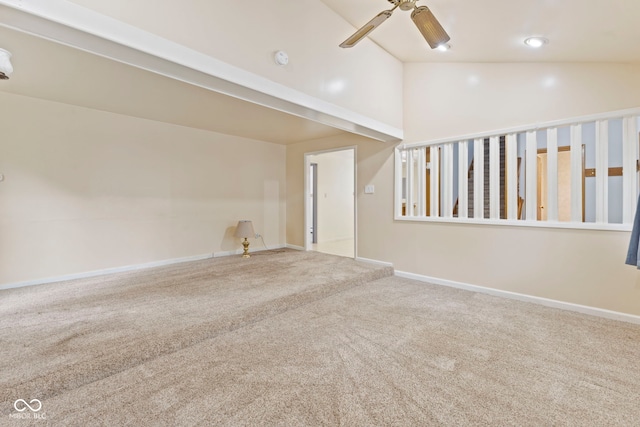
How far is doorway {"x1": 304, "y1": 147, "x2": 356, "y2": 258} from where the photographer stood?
260 inches

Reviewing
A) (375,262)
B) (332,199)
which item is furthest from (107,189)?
(332,199)

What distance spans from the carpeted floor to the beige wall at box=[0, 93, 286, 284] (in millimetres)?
599

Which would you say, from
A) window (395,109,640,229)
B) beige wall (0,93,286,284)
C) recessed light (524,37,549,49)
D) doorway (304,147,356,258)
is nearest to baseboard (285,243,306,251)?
doorway (304,147,356,258)

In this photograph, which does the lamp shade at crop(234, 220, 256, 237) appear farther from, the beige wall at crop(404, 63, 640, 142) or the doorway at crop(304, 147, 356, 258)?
the beige wall at crop(404, 63, 640, 142)

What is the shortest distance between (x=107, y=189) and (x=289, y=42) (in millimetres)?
2986

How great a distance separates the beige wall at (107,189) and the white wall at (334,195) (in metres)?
1.97

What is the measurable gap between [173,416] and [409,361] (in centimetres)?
145

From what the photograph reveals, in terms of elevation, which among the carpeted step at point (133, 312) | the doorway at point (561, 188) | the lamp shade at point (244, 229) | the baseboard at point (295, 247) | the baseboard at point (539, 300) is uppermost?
the doorway at point (561, 188)

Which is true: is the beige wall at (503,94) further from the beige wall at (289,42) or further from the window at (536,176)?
the beige wall at (289,42)

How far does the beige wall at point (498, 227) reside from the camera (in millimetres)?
2650
